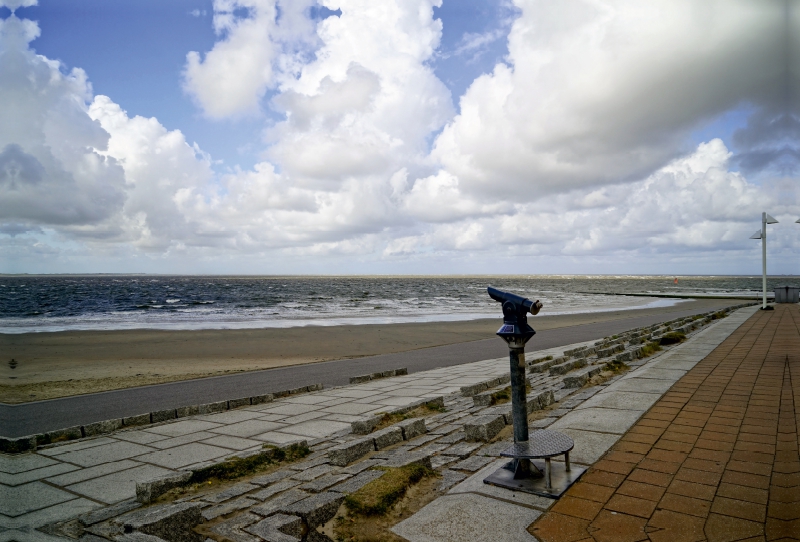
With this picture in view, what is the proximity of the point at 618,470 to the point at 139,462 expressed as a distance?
12.5 feet

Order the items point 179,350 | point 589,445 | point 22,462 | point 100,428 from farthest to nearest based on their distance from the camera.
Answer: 1. point 179,350
2. point 100,428
3. point 22,462
4. point 589,445

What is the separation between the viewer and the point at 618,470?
327cm

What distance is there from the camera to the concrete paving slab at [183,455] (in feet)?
13.9

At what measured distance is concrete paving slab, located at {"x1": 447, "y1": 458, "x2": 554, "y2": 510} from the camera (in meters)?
2.87

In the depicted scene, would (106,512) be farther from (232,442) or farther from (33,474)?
(232,442)

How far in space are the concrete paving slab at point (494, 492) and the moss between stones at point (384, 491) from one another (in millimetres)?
275

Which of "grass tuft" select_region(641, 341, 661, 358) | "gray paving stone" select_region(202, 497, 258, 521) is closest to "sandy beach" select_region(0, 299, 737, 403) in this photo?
"gray paving stone" select_region(202, 497, 258, 521)

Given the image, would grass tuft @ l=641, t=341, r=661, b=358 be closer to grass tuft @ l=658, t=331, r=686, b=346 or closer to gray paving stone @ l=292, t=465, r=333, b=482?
grass tuft @ l=658, t=331, r=686, b=346

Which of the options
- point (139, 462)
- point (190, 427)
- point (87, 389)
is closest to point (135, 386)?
point (87, 389)

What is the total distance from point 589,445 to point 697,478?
30.8 inches

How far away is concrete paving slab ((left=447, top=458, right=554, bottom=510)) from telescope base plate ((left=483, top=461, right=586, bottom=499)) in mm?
30

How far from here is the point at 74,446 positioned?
4.76 m

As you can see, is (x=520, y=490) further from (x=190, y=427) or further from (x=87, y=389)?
(x=87, y=389)

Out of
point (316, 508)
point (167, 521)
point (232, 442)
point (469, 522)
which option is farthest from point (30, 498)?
point (469, 522)
